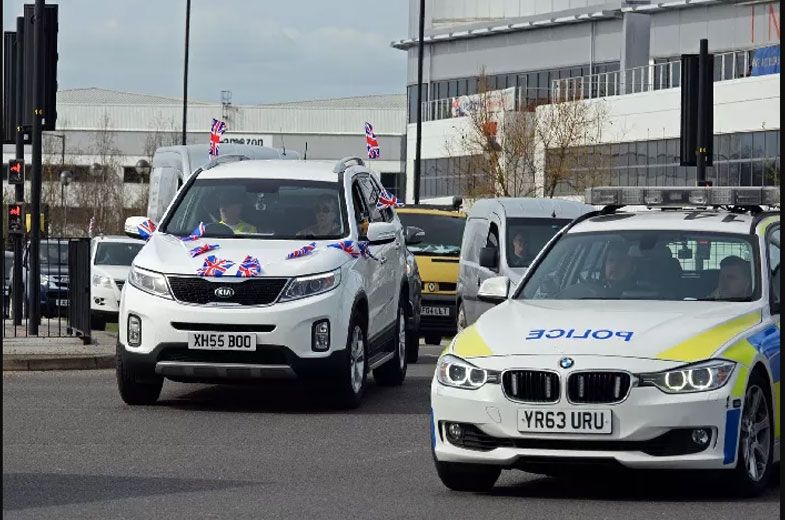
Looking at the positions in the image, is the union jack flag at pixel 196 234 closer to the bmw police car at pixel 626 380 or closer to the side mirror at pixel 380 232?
the side mirror at pixel 380 232

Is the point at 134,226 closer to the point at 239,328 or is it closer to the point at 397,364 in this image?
the point at 239,328

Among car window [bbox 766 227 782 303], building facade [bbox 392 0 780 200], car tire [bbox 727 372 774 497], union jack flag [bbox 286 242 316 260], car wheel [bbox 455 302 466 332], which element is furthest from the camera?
building facade [bbox 392 0 780 200]

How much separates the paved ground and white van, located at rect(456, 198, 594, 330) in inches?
262

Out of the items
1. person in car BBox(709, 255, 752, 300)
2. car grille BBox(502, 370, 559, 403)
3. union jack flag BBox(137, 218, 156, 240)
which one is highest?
union jack flag BBox(137, 218, 156, 240)

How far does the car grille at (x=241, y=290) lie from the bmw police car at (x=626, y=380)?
4.30 metres

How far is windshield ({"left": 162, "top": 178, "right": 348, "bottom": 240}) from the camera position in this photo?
16297 millimetres

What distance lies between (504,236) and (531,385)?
45.2ft

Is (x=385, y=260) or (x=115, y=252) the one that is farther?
(x=115, y=252)

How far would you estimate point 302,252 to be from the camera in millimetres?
15539

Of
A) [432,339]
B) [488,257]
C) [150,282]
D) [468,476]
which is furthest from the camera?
[432,339]

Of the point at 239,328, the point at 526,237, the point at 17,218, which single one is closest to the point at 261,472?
the point at 239,328

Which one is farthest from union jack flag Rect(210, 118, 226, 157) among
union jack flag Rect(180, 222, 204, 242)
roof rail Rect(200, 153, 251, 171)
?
union jack flag Rect(180, 222, 204, 242)

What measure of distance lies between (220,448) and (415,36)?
277ft

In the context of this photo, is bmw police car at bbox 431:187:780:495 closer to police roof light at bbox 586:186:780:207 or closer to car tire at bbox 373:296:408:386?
police roof light at bbox 586:186:780:207
